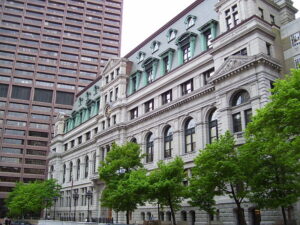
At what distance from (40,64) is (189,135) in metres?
87.3

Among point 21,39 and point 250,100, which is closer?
point 250,100

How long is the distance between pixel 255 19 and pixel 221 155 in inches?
617

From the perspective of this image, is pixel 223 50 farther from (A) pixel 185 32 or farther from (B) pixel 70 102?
(B) pixel 70 102

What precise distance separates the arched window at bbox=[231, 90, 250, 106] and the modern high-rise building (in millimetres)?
84432

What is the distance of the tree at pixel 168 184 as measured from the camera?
32.9 metres

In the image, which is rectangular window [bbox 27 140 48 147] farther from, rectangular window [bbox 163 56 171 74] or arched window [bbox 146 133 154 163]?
rectangular window [bbox 163 56 171 74]

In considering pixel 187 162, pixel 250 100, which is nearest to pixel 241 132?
pixel 250 100

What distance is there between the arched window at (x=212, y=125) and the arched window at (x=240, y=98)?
13.8ft

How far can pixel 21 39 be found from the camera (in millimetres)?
117312

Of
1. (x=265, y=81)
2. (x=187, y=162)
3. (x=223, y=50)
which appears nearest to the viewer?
(x=265, y=81)

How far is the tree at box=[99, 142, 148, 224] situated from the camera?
3602 centimetres

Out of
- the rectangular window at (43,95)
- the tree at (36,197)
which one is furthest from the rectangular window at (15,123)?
the tree at (36,197)

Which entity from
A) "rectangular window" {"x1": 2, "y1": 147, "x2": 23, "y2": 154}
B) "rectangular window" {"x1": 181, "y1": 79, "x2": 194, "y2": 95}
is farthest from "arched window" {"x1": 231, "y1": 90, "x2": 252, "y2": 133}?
"rectangular window" {"x1": 2, "y1": 147, "x2": 23, "y2": 154}

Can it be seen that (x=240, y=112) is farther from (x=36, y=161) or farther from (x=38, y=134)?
(x=38, y=134)
